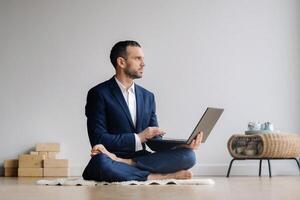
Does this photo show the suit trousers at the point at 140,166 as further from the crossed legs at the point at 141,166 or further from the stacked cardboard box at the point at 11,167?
the stacked cardboard box at the point at 11,167

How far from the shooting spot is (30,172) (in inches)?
219

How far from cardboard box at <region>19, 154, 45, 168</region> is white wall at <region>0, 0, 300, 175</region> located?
0.99ft

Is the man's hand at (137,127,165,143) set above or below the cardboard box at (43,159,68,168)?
above

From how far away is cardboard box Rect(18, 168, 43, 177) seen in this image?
554 cm

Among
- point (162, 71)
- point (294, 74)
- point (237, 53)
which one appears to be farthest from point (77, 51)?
point (294, 74)

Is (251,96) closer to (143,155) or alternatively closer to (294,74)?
(294,74)

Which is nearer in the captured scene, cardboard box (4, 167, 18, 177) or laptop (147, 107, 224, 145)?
laptop (147, 107, 224, 145)

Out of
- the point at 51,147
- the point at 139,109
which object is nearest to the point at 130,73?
the point at 139,109

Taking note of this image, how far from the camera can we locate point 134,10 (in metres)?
5.96

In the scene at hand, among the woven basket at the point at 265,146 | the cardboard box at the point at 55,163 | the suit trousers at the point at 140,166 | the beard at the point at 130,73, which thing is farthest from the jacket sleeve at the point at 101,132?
the cardboard box at the point at 55,163

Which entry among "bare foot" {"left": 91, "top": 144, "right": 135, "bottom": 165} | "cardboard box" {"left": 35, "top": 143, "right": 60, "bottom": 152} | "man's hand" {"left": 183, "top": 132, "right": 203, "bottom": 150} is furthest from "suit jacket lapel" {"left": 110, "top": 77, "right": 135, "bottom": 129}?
"cardboard box" {"left": 35, "top": 143, "right": 60, "bottom": 152}

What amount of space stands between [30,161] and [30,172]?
0.10 meters

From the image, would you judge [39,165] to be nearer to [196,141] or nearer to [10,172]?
[10,172]

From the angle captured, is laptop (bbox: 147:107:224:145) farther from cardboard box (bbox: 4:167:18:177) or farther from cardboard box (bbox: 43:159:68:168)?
cardboard box (bbox: 4:167:18:177)
